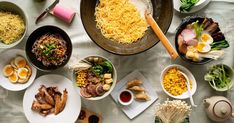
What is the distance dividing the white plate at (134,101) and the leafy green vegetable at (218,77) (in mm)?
236

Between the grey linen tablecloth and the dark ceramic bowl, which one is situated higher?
the dark ceramic bowl

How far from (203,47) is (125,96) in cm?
38

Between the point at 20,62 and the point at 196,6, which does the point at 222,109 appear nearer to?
the point at 196,6

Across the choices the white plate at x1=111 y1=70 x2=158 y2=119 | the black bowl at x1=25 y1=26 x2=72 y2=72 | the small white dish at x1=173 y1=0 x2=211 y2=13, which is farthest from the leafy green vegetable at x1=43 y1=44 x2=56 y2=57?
the small white dish at x1=173 y1=0 x2=211 y2=13

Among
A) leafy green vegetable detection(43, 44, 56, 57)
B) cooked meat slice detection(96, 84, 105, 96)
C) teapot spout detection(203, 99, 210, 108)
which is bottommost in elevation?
teapot spout detection(203, 99, 210, 108)

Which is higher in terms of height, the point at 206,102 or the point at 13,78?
the point at 13,78

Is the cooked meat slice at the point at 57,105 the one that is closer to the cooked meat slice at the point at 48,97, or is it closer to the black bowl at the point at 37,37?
the cooked meat slice at the point at 48,97

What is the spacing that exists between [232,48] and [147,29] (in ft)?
1.25

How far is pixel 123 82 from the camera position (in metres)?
1.81

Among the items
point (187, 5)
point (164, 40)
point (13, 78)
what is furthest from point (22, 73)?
point (187, 5)

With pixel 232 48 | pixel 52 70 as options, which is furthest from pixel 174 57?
pixel 52 70

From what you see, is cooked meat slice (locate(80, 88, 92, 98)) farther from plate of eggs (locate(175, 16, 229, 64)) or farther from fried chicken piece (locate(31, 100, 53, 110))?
plate of eggs (locate(175, 16, 229, 64))

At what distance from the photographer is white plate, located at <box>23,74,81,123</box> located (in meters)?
1.76

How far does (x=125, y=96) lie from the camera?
5.89ft
